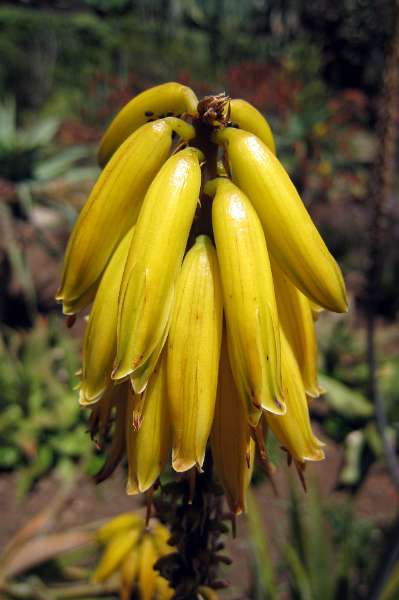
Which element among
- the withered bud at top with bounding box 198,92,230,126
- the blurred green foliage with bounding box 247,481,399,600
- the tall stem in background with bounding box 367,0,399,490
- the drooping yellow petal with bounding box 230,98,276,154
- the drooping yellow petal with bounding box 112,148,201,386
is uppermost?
the withered bud at top with bounding box 198,92,230,126

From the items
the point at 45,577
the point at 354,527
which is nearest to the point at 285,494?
the point at 354,527

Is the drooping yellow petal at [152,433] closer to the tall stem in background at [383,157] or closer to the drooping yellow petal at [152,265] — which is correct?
the drooping yellow petal at [152,265]

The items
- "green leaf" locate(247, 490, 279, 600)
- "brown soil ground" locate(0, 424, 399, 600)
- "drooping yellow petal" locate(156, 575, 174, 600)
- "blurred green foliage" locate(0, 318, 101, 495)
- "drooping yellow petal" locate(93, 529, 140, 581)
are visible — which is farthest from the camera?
"blurred green foliage" locate(0, 318, 101, 495)

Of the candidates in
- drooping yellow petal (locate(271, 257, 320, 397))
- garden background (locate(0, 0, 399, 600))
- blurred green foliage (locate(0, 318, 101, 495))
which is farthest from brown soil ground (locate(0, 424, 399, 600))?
drooping yellow petal (locate(271, 257, 320, 397))

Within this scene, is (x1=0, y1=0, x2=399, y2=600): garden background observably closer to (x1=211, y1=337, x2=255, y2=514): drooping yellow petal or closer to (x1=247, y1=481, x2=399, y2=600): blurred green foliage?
(x1=247, y1=481, x2=399, y2=600): blurred green foliage

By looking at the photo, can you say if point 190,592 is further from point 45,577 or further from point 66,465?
point 66,465

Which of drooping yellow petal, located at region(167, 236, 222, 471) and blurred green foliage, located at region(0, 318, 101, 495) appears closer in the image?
drooping yellow petal, located at region(167, 236, 222, 471)

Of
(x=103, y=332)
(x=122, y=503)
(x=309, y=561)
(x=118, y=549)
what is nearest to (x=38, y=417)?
(x=122, y=503)
